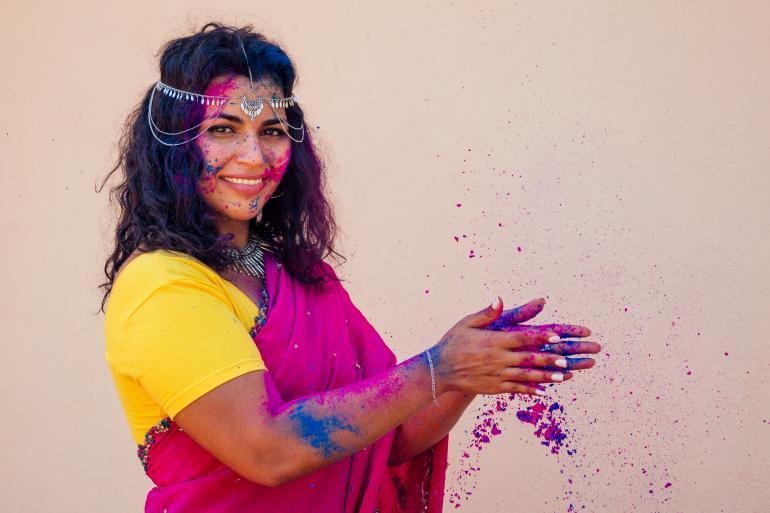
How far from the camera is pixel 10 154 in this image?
11.9 ft

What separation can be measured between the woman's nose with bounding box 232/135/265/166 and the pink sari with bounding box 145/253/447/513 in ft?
0.93

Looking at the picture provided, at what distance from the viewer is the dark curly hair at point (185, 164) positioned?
6.26ft

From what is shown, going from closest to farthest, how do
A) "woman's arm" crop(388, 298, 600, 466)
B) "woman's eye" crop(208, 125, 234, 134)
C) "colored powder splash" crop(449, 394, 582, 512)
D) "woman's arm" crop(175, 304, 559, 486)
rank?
"woman's arm" crop(175, 304, 559, 486)
"woman's eye" crop(208, 125, 234, 134)
"woman's arm" crop(388, 298, 600, 466)
"colored powder splash" crop(449, 394, 582, 512)

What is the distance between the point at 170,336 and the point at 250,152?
0.49 meters

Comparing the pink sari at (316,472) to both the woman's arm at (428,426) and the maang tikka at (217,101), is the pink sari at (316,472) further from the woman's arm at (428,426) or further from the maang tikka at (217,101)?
the maang tikka at (217,101)

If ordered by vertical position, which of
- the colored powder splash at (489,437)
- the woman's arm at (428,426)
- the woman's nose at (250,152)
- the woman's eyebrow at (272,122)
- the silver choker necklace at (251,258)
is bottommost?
the colored powder splash at (489,437)

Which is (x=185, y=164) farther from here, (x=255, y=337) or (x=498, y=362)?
(x=498, y=362)

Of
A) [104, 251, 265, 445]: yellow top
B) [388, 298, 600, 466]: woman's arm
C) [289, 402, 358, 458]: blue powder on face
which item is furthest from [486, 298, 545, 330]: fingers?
[104, 251, 265, 445]: yellow top

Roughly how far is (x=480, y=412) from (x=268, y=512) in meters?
1.45

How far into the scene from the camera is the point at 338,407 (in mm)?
1660

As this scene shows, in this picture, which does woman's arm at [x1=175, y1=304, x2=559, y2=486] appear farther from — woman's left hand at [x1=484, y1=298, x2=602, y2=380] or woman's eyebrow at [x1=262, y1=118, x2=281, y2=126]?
woman's eyebrow at [x1=262, y1=118, x2=281, y2=126]

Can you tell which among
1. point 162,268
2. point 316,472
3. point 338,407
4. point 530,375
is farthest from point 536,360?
point 162,268

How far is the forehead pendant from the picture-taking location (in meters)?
1.95

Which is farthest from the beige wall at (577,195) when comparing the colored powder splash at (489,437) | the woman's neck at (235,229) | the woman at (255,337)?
the woman's neck at (235,229)
